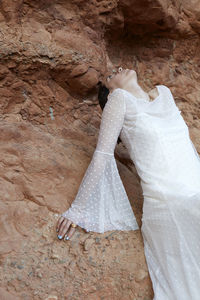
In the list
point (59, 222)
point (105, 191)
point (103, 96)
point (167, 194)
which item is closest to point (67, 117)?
point (103, 96)

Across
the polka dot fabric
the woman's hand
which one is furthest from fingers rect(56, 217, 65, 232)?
the polka dot fabric

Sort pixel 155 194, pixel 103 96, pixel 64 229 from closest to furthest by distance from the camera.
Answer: pixel 64 229 < pixel 155 194 < pixel 103 96

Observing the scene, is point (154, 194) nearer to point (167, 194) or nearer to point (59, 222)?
point (167, 194)

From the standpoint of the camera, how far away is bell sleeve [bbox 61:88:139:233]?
198 cm

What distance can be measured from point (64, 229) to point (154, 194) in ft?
2.10

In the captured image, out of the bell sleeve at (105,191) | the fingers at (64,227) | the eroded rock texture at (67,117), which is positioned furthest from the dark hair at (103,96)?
the fingers at (64,227)

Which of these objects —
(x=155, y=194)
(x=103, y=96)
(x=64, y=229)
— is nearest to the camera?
(x=64, y=229)

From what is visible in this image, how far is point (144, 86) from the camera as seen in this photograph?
141 inches

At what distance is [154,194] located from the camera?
2016 millimetres

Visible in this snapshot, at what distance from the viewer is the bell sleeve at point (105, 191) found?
1.98 m

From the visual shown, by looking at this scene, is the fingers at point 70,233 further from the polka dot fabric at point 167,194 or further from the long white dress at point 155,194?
the polka dot fabric at point 167,194

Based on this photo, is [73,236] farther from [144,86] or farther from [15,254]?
[144,86]

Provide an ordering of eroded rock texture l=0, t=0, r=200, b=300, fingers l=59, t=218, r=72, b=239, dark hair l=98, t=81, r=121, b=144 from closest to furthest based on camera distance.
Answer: eroded rock texture l=0, t=0, r=200, b=300 → fingers l=59, t=218, r=72, b=239 → dark hair l=98, t=81, r=121, b=144

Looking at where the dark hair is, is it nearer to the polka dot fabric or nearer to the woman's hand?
the polka dot fabric
